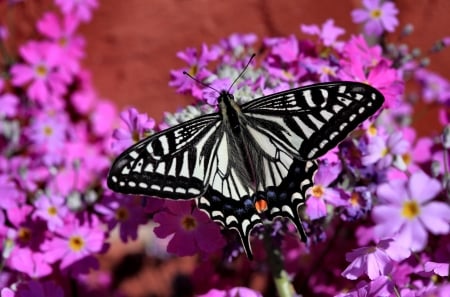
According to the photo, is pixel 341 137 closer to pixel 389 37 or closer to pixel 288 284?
pixel 288 284

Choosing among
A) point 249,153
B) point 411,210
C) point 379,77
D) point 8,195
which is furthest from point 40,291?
point 379,77

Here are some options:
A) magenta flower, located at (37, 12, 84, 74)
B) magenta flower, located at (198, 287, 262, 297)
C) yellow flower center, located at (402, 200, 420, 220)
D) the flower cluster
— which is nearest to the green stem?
the flower cluster

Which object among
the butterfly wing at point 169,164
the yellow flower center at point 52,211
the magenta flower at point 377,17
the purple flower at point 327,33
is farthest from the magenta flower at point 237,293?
the magenta flower at point 377,17

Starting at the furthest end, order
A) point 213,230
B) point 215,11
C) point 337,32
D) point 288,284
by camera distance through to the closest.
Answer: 1. point 215,11
2. point 337,32
3. point 288,284
4. point 213,230

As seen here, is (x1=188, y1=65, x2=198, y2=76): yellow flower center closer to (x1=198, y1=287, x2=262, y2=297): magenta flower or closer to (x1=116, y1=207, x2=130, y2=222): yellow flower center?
(x1=116, y1=207, x2=130, y2=222): yellow flower center

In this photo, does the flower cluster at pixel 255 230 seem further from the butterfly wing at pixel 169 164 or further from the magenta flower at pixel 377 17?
the butterfly wing at pixel 169 164

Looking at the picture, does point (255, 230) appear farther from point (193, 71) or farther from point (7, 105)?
point (7, 105)

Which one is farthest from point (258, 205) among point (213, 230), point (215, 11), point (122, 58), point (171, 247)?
point (122, 58)
